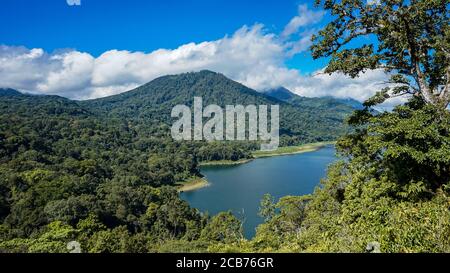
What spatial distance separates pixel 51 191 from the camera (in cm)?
5122

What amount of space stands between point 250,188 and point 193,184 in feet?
59.2

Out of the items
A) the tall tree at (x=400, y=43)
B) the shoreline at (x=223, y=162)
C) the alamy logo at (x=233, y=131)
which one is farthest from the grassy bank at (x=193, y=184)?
the tall tree at (x=400, y=43)

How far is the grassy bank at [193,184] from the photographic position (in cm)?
7112

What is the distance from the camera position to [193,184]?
75000 mm

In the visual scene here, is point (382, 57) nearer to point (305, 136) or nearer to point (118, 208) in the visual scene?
point (118, 208)

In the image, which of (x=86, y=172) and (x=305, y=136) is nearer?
(x=86, y=172)

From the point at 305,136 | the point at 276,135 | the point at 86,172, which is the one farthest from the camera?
the point at 305,136

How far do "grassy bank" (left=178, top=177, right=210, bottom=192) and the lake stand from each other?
5.45 ft

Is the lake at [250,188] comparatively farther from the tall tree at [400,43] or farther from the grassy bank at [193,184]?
the tall tree at [400,43]

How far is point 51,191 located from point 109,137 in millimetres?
69529

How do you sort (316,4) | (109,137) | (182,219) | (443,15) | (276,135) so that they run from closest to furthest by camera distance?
(443,15)
(316,4)
(182,219)
(109,137)
(276,135)

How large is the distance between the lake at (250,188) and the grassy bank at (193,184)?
5.45 ft

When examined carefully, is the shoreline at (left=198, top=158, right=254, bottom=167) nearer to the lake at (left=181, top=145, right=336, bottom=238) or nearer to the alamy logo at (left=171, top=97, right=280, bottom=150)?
the lake at (left=181, top=145, right=336, bottom=238)
